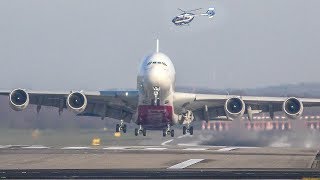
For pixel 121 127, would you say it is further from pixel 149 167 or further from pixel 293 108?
pixel 149 167

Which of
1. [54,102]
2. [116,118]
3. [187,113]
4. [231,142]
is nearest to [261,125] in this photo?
[231,142]

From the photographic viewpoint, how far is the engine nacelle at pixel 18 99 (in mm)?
64125

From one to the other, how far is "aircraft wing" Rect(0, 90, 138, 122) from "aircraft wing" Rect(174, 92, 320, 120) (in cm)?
444

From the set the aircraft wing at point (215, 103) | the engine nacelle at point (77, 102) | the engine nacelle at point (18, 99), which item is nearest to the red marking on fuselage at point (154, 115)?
the aircraft wing at point (215, 103)

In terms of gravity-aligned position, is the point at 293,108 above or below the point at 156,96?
below

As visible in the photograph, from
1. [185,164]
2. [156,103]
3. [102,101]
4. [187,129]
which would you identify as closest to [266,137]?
[187,129]

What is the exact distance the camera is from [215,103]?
227 ft

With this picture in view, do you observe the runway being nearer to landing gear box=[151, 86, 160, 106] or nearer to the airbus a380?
the airbus a380

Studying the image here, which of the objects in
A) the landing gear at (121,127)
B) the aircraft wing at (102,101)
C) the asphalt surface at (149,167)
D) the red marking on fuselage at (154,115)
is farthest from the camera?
the landing gear at (121,127)

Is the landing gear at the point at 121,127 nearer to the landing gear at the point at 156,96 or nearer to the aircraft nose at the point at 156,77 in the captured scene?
the landing gear at the point at 156,96

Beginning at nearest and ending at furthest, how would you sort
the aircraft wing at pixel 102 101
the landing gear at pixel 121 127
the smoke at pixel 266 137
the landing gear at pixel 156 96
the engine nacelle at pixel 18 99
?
the landing gear at pixel 156 96, the engine nacelle at pixel 18 99, the aircraft wing at pixel 102 101, the landing gear at pixel 121 127, the smoke at pixel 266 137

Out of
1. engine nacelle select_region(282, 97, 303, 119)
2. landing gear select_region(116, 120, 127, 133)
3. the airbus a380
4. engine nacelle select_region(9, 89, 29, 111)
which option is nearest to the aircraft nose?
the airbus a380

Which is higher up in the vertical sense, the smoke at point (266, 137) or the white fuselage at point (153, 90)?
the white fuselage at point (153, 90)

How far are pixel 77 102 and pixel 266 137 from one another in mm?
20363
